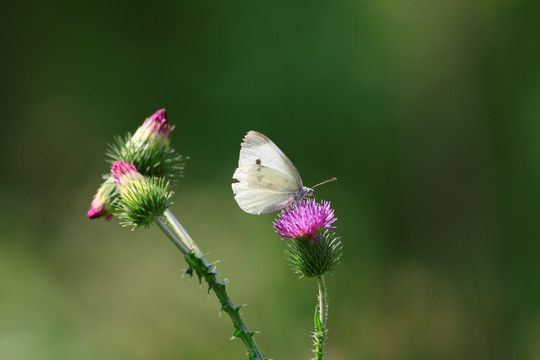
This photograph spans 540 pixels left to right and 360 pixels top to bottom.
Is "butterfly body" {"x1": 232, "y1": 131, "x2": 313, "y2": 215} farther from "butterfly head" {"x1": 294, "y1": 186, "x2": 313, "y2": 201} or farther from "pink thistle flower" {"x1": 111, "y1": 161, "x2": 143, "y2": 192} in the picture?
"pink thistle flower" {"x1": 111, "y1": 161, "x2": 143, "y2": 192}

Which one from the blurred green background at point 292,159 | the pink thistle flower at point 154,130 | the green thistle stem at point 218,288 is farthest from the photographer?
the blurred green background at point 292,159

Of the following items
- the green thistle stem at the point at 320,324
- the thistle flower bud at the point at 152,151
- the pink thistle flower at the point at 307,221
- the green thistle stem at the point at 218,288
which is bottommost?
the green thistle stem at the point at 320,324

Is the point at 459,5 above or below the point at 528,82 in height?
above

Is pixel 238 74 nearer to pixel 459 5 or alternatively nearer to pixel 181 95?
pixel 181 95

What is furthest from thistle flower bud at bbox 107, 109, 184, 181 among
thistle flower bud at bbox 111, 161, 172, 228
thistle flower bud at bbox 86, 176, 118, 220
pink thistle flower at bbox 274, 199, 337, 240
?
pink thistle flower at bbox 274, 199, 337, 240

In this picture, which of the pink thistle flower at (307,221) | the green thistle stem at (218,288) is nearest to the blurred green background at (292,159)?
the pink thistle flower at (307,221)

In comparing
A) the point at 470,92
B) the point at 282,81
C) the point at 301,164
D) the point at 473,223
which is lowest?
the point at 473,223

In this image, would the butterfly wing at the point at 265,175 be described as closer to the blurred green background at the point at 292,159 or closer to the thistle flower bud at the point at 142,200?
the thistle flower bud at the point at 142,200

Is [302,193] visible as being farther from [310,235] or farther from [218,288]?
[218,288]

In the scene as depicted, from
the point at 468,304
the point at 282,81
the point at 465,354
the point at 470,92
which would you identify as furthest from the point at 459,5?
the point at 465,354
